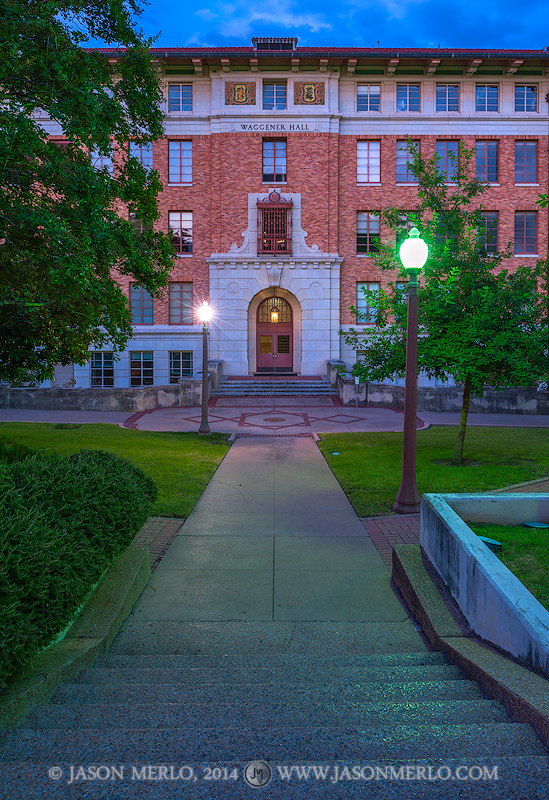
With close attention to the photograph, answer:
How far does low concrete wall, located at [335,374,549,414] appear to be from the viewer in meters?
23.8

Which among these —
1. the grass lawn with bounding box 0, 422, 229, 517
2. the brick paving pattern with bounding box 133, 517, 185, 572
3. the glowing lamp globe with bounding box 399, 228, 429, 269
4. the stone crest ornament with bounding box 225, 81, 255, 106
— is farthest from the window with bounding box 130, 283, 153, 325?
the glowing lamp globe with bounding box 399, 228, 429, 269

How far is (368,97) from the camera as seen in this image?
30906 mm

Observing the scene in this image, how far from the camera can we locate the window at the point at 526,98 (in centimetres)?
3103

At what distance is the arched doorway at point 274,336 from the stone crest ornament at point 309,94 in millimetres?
11000

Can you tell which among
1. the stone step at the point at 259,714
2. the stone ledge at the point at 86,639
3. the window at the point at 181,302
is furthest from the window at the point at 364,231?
the stone step at the point at 259,714

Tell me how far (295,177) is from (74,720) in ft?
102

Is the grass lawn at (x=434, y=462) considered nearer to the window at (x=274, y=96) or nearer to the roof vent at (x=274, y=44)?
the window at (x=274, y=96)

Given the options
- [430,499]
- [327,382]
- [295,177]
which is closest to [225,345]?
[327,382]

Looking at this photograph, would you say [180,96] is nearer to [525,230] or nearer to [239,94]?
[239,94]

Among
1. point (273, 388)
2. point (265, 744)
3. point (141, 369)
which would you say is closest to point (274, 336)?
point (273, 388)

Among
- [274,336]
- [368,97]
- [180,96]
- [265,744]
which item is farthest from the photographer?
[274,336]

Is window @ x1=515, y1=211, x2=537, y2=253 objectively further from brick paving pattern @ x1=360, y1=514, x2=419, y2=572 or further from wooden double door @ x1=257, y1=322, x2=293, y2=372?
brick paving pattern @ x1=360, y1=514, x2=419, y2=572

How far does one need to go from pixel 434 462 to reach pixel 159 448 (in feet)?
23.6

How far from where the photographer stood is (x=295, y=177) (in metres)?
30.5
